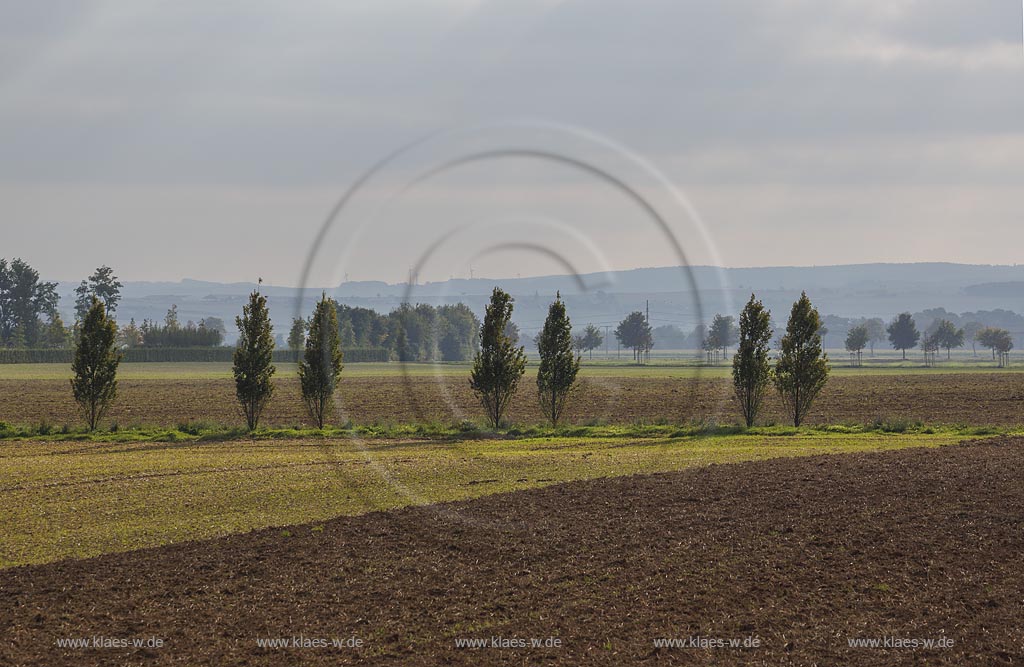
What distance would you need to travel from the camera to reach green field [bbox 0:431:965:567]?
24.7m

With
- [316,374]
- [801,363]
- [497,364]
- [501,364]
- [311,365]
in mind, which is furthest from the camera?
[801,363]

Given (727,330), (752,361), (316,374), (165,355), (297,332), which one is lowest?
(316,374)

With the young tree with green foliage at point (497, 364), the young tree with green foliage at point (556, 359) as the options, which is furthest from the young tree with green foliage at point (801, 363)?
the young tree with green foliage at point (497, 364)

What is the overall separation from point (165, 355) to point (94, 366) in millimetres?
130327


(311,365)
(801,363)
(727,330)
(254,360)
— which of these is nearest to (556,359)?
(311,365)

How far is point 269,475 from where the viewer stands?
33.6 metres

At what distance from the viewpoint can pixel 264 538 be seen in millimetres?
22984

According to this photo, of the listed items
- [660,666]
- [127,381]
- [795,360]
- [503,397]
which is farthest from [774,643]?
[127,381]

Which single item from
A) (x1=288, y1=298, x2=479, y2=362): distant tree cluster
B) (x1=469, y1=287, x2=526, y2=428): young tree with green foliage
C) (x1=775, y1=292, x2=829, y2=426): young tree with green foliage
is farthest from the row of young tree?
(x1=775, y1=292, x2=829, y2=426): young tree with green foliage

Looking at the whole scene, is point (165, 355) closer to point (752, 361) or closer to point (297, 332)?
point (752, 361)

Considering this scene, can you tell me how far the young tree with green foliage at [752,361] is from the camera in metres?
55.4

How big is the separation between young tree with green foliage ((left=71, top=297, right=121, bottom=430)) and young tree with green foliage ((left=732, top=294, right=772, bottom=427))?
113ft

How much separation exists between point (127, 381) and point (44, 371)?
27918 millimetres

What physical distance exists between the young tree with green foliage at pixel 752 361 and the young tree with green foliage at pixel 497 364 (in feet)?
39.3
